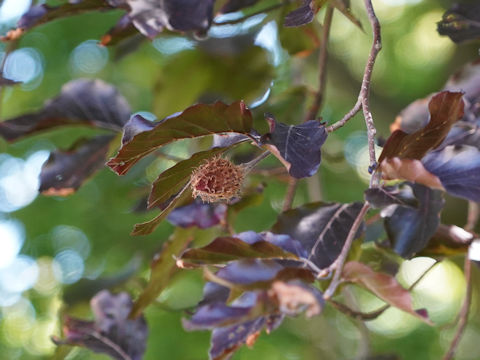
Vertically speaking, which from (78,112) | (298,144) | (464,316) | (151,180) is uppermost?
(298,144)

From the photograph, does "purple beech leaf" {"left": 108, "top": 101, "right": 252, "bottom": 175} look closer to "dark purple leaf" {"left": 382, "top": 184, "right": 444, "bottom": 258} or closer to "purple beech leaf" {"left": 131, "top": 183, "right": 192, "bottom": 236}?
"purple beech leaf" {"left": 131, "top": 183, "right": 192, "bottom": 236}

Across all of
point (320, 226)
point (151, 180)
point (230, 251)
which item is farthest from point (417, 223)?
point (151, 180)

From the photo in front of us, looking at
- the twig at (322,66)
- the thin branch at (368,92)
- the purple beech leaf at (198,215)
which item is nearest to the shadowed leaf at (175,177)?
the thin branch at (368,92)

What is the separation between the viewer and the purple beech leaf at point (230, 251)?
48 centimetres

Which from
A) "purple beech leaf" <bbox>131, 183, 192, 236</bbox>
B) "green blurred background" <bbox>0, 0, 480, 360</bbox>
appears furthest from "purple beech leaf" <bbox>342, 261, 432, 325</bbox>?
"green blurred background" <bbox>0, 0, 480, 360</bbox>

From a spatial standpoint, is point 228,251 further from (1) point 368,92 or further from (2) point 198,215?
(2) point 198,215

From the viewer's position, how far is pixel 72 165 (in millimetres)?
757

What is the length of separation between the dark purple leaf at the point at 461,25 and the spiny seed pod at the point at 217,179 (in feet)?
1.12

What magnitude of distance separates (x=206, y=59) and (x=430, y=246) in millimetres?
500

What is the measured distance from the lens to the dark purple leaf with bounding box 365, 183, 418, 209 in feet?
1.55

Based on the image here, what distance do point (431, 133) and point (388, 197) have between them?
6cm

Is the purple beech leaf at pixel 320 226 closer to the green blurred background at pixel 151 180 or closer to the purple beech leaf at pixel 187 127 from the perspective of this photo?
the purple beech leaf at pixel 187 127

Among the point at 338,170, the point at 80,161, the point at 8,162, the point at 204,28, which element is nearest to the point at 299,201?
the point at 338,170

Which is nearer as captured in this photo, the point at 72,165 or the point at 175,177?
the point at 175,177
